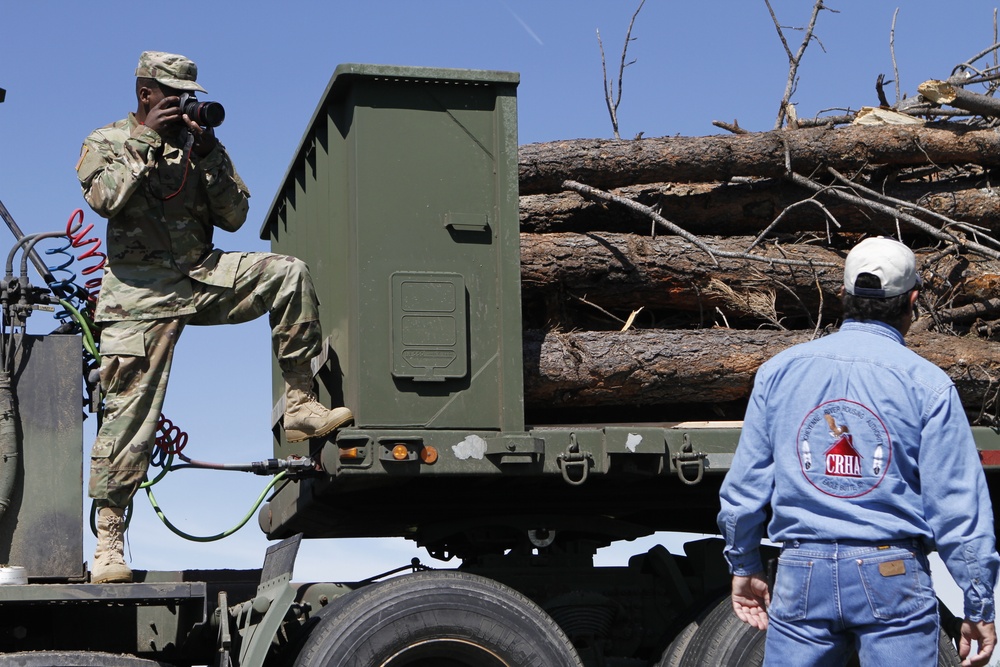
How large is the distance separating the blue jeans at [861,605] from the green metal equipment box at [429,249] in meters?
2.13

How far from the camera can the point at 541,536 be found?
22.1ft

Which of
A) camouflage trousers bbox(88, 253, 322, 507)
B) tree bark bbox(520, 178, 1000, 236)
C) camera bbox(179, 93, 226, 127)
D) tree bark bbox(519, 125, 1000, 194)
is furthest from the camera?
tree bark bbox(520, 178, 1000, 236)

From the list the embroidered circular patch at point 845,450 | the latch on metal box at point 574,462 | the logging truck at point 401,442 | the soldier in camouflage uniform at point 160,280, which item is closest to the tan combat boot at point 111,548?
the soldier in camouflage uniform at point 160,280

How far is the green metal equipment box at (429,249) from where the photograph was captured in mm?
5996

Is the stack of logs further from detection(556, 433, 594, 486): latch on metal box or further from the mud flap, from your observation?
the mud flap

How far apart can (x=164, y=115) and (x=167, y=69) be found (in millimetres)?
203

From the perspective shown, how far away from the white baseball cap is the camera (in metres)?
2.99

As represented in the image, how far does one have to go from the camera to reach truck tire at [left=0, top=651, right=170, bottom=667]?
538cm

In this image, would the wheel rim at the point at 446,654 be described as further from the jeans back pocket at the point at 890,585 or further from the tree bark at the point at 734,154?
the tree bark at the point at 734,154

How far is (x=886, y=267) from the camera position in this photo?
4332mm

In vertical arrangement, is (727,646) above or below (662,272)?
below

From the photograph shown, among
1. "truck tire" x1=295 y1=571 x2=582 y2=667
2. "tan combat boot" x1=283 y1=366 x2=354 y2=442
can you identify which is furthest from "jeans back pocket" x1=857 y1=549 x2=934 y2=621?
"tan combat boot" x1=283 y1=366 x2=354 y2=442

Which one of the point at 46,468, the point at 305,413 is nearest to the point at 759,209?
the point at 305,413

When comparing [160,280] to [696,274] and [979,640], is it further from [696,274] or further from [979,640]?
[979,640]
